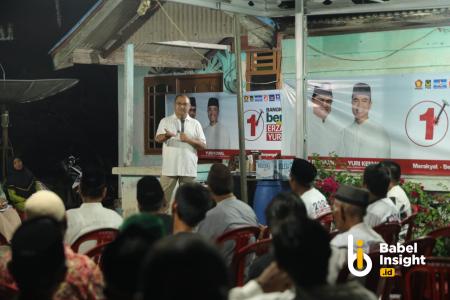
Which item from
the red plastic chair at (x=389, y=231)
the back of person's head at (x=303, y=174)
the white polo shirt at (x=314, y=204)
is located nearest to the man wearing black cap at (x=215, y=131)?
the back of person's head at (x=303, y=174)

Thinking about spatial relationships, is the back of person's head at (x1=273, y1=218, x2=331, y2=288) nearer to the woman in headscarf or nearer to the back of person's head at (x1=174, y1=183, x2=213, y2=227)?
the back of person's head at (x1=174, y1=183, x2=213, y2=227)

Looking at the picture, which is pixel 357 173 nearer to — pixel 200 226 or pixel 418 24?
pixel 418 24

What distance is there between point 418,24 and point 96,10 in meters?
4.33

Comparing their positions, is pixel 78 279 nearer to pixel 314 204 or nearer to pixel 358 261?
pixel 358 261

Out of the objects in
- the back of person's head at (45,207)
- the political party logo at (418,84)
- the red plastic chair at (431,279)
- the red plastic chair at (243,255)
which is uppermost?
the political party logo at (418,84)

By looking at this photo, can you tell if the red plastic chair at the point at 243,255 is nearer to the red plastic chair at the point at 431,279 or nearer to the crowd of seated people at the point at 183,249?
the crowd of seated people at the point at 183,249

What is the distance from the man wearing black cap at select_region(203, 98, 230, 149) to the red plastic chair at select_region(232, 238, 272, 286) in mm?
6678

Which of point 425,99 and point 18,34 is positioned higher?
point 18,34

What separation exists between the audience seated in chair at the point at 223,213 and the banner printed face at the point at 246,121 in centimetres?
499

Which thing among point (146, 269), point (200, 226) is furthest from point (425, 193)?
point (146, 269)

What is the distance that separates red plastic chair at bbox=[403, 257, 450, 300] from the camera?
13.4ft

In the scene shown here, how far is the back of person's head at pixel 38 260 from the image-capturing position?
91.7 inches

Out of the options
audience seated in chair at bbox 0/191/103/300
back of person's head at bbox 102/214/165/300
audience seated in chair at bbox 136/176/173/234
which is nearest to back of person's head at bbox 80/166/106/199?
audience seated in chair at bbox 136/176/173/234

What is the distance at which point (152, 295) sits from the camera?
5.52 feet
